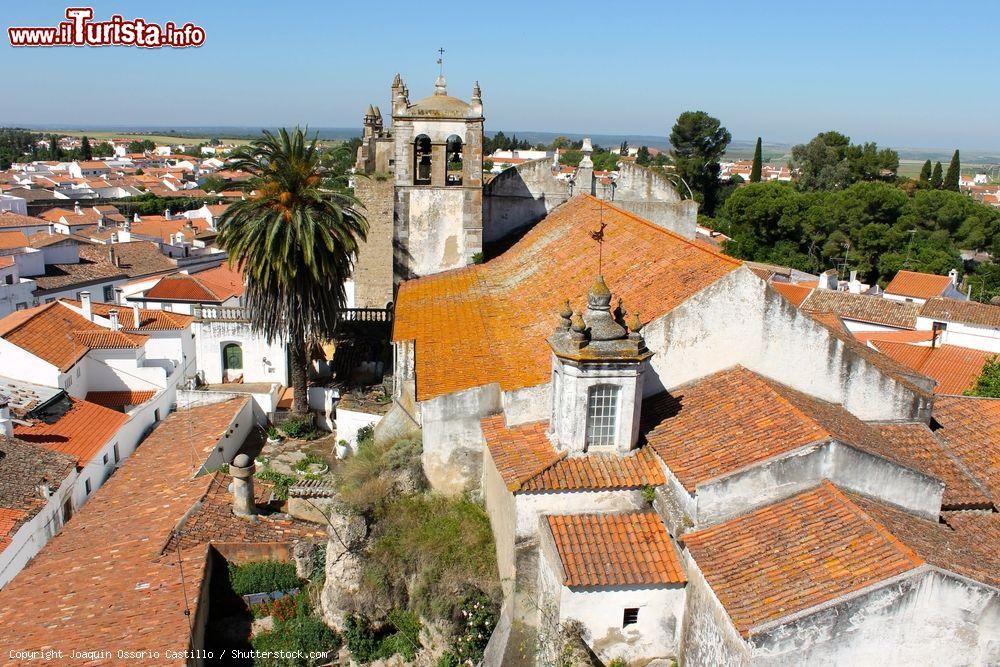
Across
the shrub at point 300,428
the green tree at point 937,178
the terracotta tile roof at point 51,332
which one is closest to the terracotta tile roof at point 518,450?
the shrub at point 300,428

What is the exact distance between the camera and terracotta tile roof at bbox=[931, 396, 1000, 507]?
14.6 metres

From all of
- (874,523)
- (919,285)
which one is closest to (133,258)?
(919,285)

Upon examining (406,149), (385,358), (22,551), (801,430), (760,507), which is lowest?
(22,551)

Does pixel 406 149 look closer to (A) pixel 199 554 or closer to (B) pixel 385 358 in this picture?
(B) pixel 385 358

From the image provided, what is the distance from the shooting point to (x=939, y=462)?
1437 centimetres

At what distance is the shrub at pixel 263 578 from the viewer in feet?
56.1

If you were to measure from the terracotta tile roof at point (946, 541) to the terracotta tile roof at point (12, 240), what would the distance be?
164 feet

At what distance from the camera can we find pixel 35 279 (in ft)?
152

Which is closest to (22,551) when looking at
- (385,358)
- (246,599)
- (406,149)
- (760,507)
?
(246,599)

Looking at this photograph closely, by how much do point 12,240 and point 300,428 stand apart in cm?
3507

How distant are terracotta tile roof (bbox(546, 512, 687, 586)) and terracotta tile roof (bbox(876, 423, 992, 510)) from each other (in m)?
Answer: 4.64

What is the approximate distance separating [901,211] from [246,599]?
182 ft

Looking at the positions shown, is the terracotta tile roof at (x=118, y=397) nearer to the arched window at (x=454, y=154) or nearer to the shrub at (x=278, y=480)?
the shrub at (x=278, y=480)

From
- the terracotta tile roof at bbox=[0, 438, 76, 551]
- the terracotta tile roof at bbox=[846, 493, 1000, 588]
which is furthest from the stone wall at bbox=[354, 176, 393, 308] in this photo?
the terracotta tile roof at bbox=[846, 493, 1000, 588]
